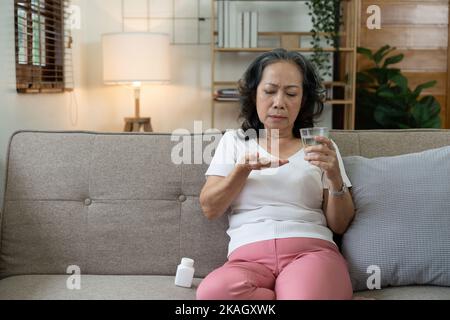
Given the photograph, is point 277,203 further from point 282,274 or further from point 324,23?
point 324,23

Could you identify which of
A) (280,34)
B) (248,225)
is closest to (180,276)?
(248,225)

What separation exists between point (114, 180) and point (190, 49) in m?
2.43

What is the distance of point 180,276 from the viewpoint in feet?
5.31

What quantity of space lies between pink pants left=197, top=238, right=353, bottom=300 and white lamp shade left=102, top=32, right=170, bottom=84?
2.10 m

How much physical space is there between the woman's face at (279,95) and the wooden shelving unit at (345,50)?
203 cm

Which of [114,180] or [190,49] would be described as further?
[190,49]

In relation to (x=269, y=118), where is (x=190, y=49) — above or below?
above

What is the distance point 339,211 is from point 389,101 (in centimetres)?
237

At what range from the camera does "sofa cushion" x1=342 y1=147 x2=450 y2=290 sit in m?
1.59

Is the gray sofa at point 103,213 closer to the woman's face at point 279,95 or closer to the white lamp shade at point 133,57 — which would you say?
the woman's face at point 279,95

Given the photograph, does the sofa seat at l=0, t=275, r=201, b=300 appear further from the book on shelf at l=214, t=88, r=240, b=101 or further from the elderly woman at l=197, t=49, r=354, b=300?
the book on shelf at l=214, t=88, r=240, b=101

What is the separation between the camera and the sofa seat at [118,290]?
4.99ft

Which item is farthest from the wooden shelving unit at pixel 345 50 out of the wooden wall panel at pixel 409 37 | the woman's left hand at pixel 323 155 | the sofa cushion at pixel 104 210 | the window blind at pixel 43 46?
the woman's left hand at pixel 323 155

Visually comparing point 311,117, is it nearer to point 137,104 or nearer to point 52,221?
point 52,221
